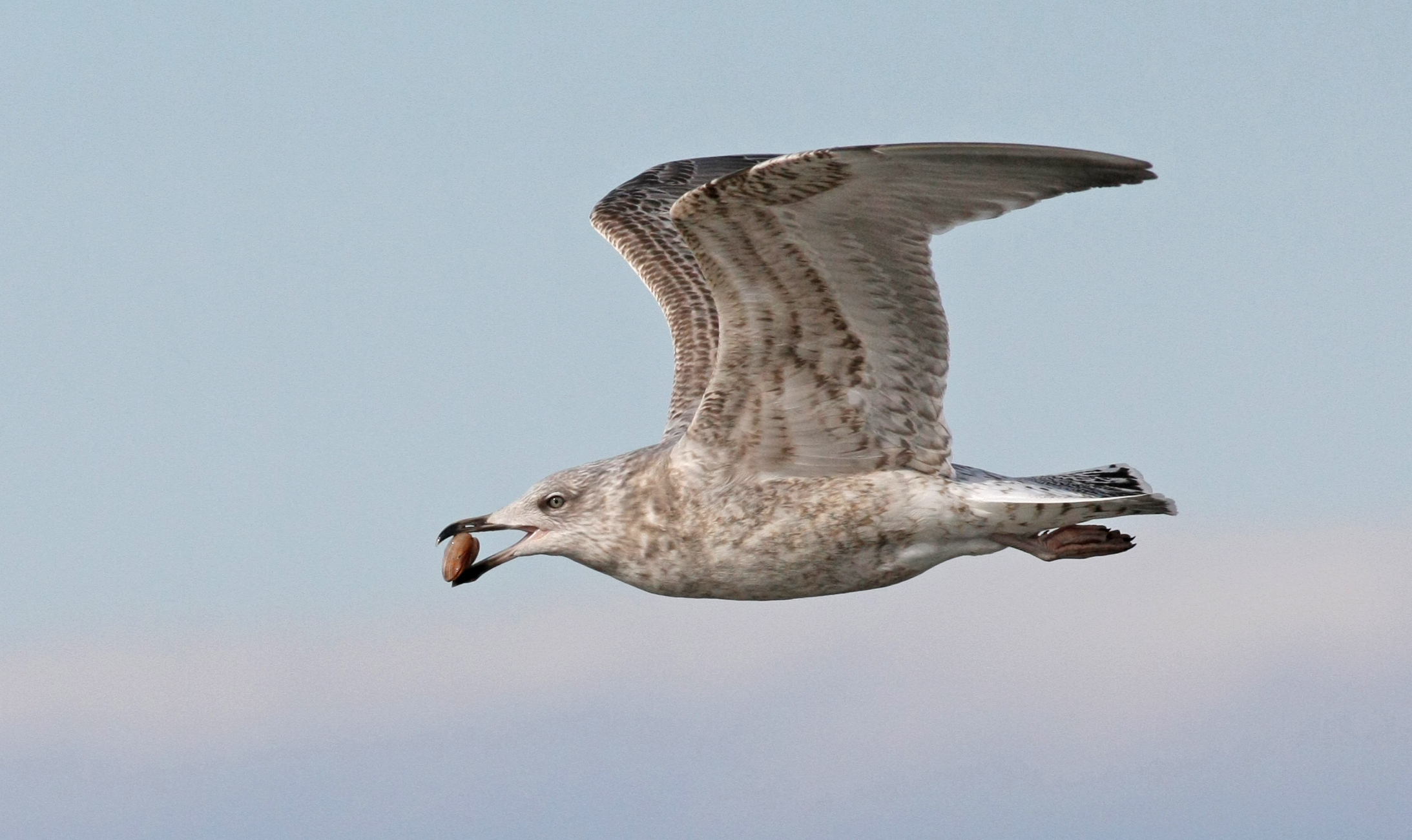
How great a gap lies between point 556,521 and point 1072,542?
3072mm

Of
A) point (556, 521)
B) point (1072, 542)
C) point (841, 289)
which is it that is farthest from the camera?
point (556, 521)

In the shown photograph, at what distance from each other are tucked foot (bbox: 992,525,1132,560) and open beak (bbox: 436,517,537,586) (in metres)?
2.94

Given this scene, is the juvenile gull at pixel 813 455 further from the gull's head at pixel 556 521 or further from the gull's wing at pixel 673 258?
the gull's wing at pixel 673 258

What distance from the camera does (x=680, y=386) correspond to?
493 inches

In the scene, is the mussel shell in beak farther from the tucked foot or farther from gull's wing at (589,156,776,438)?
the tucked foot

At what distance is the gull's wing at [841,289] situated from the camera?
8.84 meters

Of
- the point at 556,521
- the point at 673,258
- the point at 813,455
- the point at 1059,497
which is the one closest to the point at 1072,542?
the point at 1059,497

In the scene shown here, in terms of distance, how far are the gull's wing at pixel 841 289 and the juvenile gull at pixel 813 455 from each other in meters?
0.01

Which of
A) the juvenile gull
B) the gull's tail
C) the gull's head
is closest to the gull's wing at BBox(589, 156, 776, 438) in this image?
the gull's head

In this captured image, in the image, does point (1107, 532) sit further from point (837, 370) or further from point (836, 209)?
point (836, 209)

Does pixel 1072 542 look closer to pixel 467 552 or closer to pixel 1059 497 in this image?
pixel 1059 497

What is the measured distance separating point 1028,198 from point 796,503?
8.12 feet

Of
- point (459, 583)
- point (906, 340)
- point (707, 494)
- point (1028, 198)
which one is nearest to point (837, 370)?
point (906, 340)

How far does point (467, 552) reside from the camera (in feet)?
37.3
